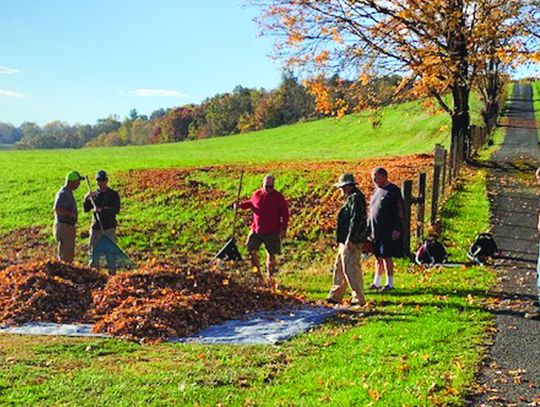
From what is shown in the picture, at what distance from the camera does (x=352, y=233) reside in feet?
32.2

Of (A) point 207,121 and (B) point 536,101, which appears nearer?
(B) point 536,101

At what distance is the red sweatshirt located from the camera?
481 inches

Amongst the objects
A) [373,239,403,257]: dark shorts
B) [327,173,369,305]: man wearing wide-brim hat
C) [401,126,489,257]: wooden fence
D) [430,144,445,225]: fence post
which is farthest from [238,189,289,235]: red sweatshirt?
[430,144,445,225]: fence post

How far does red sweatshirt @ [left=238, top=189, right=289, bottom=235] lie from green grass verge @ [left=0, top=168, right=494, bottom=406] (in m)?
3.28

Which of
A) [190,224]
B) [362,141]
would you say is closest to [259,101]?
[362,141]

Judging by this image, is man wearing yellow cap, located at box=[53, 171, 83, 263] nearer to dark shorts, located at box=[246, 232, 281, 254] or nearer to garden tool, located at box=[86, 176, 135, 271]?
garden tool, located at box=[86, 176, 135, 271]

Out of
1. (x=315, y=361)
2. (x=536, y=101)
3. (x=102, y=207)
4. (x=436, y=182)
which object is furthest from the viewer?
(x=536, y=101)

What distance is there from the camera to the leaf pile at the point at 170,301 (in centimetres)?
853

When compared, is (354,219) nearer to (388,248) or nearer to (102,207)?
(388,248)

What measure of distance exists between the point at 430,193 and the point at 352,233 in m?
11.5

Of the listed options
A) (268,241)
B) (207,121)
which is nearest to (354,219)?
(268,241)

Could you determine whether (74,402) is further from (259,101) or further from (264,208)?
(259,101)

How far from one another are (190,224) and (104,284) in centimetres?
1114

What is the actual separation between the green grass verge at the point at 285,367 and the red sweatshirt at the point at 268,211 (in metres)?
3.28
